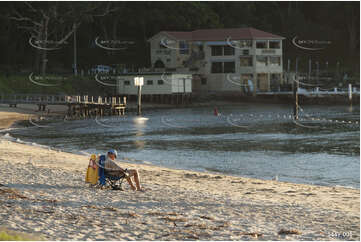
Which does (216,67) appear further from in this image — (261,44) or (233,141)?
(233,141)

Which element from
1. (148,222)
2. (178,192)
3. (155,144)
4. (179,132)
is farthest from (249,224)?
(179,132)

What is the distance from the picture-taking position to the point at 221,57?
86500mm

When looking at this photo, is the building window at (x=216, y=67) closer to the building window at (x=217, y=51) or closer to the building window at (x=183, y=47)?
the building window at (x=217, y=51)

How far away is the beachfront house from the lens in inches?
3342

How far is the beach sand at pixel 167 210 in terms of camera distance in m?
13.0

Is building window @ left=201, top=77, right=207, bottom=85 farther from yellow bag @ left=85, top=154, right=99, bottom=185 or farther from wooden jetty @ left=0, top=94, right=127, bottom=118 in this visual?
yellow bag @ left=85, top=154, right=99, bottom=185

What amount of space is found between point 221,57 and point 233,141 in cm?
4332

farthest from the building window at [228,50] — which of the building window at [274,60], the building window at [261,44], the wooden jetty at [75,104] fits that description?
the wooden jetty at [75,104]

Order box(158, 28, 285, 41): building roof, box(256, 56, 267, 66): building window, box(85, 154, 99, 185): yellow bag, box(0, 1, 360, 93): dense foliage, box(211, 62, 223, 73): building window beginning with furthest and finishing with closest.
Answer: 1. box(211, 62, 223, 73): building window
2. box(256, 56, 267, 66): building window
3. box(158, 28, 285, 41): building roof
4. box(0, 1, 360, 93): dense foliage
5. box(85, 154, 99, 185): yellow bag

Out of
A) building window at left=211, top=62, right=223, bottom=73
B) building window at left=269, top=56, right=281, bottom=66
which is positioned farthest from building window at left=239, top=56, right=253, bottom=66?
building window at left=269, top=56, right=281, bottom=66

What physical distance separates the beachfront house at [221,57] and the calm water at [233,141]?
14.2m

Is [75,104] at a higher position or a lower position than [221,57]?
lower

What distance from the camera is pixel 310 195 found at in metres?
20.2

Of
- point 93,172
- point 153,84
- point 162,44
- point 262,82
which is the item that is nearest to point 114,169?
point 93,172
